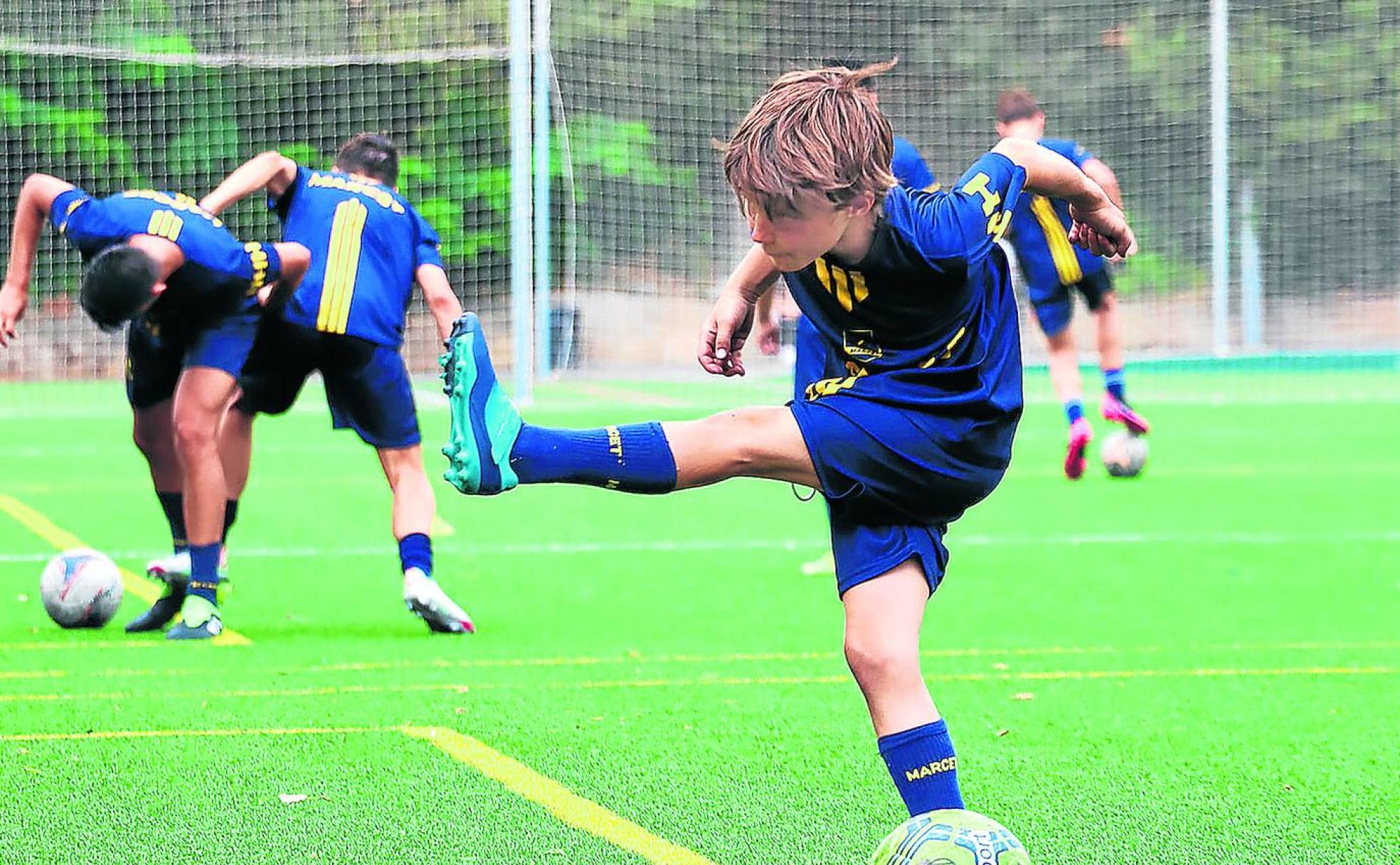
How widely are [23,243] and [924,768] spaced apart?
4.13 meters

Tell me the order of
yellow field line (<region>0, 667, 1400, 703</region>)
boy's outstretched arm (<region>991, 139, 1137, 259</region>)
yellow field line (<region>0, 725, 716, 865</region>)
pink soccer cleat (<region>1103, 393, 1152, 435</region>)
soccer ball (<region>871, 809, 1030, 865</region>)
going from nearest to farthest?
soccer ball (<region>871, 809, 1030, 865</region>)
boy's outstretched arm (<region>991, 139, 1137, 259</region>)
yellow field line (<region>0, 725, 716, 865</region>)
yellow field line (<region>0, 667, 1400, 703</region>)
pink soccer cleat (<region>1103, 393, 1152, 435</region>)

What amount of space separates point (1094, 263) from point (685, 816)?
763 centimetres

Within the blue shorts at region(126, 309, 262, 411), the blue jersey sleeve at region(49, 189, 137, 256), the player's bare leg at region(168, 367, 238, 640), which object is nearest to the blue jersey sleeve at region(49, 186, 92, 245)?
the blue jersey sleeve at region(49, 189, 137, 256)

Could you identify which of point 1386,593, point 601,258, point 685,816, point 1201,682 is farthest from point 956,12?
point 685,816

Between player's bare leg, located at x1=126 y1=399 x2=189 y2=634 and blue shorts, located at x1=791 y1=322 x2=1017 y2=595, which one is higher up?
blue shorts, located at x1=791 y1=322 x2=1017 y2=595

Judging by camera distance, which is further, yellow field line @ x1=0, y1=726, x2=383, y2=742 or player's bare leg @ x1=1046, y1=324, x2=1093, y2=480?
player's bare leg @ x1=1046, y1=324, x2=1093, y2=480

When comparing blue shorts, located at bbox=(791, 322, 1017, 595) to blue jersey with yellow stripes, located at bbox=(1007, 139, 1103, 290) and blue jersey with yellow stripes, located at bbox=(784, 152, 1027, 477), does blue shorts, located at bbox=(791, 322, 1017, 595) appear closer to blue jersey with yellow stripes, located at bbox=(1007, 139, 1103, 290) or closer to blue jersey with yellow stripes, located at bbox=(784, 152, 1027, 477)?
blue jersey with yellow stripes, located at bbox=(784, 152, 1027, 477)

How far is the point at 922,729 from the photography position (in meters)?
3.09

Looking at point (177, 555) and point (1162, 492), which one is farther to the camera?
point (1162, 492)

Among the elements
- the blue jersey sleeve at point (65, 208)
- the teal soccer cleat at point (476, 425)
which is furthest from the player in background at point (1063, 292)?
the teal soccer cleat at point (476, 425)

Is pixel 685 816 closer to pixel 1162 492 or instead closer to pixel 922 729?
pixel 922 729

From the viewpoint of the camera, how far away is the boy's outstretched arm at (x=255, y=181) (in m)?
6.09

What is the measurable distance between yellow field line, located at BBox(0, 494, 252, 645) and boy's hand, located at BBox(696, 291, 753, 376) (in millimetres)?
2751

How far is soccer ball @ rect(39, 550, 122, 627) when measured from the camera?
6133 millimetres
